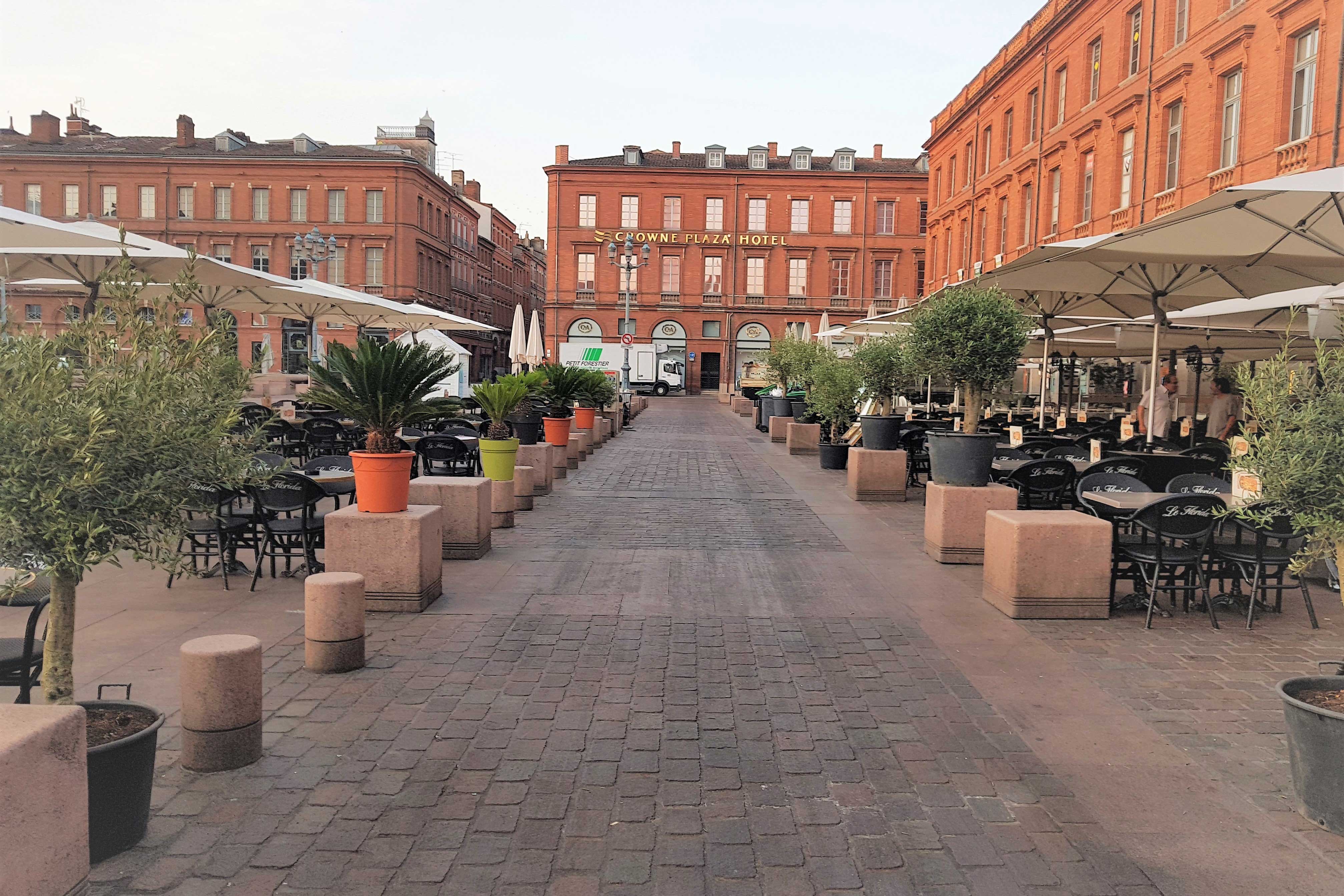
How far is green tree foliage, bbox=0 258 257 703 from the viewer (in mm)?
3232

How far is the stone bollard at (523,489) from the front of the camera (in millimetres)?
11758

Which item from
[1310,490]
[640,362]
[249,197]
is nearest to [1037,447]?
[1310,490]

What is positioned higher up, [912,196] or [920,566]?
[912,196]

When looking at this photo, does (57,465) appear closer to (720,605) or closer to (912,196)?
(720,605)

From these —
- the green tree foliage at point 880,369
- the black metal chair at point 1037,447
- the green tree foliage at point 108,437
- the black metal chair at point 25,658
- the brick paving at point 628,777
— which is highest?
the green tree foliage at point 880,369

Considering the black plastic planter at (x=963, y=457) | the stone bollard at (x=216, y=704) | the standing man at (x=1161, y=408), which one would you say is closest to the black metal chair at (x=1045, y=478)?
the black plastic planter at (x=963, y=457)

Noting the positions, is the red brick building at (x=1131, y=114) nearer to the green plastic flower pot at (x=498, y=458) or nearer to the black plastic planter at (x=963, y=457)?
the black plastic planter at (x=963, y=457)

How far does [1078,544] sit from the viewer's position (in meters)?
7.01

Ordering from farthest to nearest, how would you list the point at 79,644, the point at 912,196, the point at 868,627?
the point at 912,196 < the point at 868,627 < the point at 79,644

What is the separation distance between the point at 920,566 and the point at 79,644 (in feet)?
21.0

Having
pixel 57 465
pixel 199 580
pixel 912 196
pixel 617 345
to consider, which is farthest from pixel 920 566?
pixel 912 196

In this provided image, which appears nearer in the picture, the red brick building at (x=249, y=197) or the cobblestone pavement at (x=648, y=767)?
the cobblestone pavement at (x=648, y=767)

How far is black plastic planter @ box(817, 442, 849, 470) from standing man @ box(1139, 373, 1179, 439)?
5047 millimetres

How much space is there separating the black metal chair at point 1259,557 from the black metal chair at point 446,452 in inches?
315
